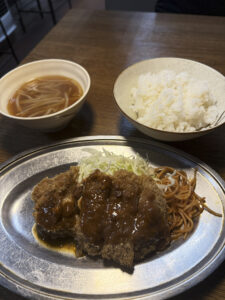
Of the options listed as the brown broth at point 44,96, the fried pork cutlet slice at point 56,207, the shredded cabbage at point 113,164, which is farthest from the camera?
the brown broth at point 44,96

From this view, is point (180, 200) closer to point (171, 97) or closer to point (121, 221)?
point (121, 221)

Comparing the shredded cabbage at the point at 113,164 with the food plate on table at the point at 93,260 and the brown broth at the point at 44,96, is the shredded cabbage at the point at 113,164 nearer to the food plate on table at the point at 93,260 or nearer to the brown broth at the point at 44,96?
the food plate on table at the point at 93,260

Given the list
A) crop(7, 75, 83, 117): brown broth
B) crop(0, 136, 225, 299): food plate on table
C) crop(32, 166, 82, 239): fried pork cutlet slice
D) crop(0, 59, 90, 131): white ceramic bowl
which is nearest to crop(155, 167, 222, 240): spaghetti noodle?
crop(0, 136, 225, 299): food plate on table

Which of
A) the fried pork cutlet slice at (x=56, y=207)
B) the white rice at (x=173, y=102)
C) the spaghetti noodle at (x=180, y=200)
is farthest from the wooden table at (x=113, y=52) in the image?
the fried pork cutlet slice at (x=56, y=207)

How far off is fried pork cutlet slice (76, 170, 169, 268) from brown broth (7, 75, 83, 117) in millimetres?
851

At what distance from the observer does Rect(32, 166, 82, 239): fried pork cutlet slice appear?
1.47 metres

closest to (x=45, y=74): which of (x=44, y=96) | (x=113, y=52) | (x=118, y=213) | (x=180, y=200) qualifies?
(x=44, y=96)

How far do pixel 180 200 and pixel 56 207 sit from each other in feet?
2.73

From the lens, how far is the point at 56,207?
1485 mm

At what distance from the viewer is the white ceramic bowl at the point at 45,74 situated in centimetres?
182

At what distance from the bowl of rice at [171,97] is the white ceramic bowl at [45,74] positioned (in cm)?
34

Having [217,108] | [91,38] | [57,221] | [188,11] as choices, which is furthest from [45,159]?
[188,11]

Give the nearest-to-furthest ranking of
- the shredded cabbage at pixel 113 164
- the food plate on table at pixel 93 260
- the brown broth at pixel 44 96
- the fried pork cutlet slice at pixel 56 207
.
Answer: the food plate on table at pixel 93 260 → the fried pork cutlet slice at pixel 56 207 → the shredded cabbage at pixel 113 164 → the brown broth at pixel 44 96

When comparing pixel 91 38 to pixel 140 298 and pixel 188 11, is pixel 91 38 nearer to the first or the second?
pixel 188 11
